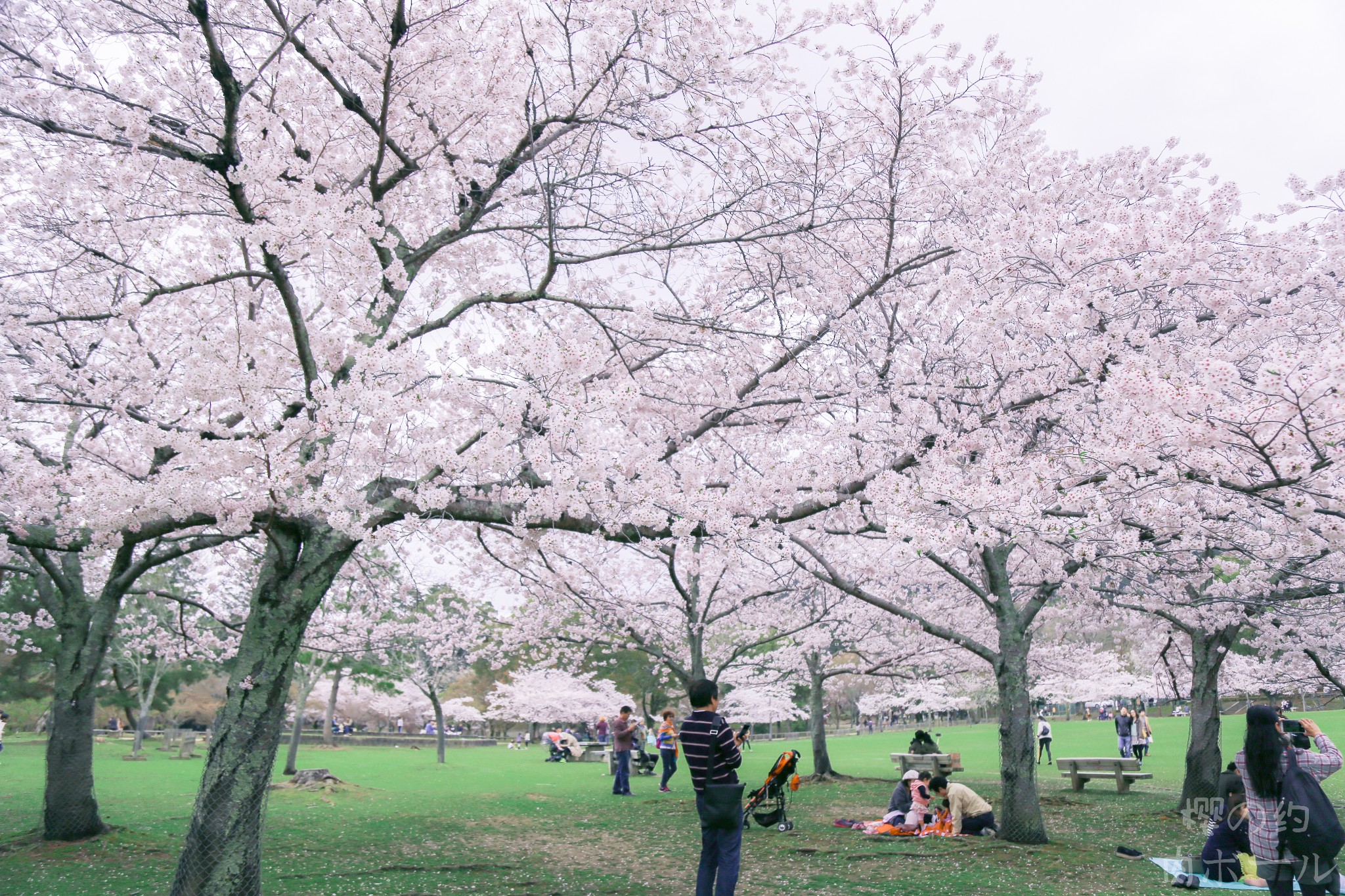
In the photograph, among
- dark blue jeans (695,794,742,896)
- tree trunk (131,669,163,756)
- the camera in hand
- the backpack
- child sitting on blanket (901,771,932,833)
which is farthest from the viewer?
tree trunk (131,669,163,756)

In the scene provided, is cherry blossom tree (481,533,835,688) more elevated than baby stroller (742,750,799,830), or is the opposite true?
cherry blossom tree (481,533,835,688)

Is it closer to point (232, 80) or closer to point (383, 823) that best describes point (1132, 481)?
point (232, 80)

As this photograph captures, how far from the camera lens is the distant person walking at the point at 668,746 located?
14.1 metres

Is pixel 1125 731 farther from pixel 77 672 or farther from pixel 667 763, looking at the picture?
pixel 77 672

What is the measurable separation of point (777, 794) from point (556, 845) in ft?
8.98

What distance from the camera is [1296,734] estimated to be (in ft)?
15.6

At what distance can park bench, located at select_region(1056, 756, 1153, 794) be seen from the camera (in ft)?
44.4

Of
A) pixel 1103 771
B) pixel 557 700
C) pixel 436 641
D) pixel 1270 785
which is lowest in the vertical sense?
pixel 557 700

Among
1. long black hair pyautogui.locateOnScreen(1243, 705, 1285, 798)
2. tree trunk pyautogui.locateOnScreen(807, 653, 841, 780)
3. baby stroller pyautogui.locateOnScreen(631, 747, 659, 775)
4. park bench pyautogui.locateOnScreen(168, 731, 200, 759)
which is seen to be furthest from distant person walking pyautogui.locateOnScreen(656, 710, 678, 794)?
park bench pyautogui.locateOnScreen(168, 731, 200, 759)

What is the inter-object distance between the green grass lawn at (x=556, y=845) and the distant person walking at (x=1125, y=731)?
14.8ft

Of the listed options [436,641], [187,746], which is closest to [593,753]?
[436,641]

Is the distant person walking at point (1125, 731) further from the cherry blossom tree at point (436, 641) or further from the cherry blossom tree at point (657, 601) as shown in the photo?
the cherry blossom tree at point (436, 641)

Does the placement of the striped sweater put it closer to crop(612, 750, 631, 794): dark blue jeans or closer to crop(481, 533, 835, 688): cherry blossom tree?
crop(481, 533, 835, 688): cherry blossom tree

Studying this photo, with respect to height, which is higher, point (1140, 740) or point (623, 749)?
point (623, 749)
